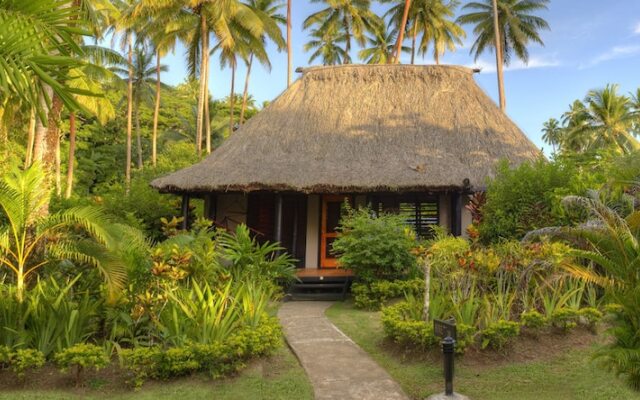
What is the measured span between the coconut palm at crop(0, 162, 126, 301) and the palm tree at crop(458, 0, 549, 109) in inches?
1035

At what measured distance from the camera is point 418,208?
42.4ft

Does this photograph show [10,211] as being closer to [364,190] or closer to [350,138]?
[364,190]

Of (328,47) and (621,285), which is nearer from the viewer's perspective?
(621,285)

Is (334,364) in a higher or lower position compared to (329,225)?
lower

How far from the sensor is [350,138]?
13.7 metres

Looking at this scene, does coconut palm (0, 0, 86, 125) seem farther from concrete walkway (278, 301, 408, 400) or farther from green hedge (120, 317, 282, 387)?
concrete walkway (278, 301, 408, 400)

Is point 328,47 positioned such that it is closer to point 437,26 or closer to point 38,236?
point 437,26

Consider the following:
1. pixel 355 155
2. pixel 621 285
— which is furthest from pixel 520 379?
pixel 355 155

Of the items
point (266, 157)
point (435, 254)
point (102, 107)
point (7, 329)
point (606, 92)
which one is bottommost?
point (7, 329)

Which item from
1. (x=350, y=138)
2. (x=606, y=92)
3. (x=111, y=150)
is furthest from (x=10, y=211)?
(x=606, y=92)

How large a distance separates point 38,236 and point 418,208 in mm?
9270

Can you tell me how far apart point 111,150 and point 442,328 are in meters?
30.0

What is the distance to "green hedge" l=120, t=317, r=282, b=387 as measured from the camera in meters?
4.92

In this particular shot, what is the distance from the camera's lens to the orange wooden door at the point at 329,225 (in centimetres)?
1298
